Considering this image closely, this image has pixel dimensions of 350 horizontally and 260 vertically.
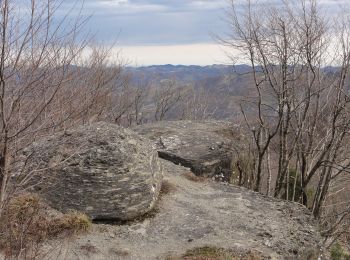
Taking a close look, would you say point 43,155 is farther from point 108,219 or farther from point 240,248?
point 240,248

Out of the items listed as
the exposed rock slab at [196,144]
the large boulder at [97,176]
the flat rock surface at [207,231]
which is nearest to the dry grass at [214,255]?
the flat rock surface at [207,231]

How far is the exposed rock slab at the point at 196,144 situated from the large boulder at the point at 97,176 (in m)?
5.63

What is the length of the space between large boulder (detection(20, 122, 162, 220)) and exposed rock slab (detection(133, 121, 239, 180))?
5.63 m

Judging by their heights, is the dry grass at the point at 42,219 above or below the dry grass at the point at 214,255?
above

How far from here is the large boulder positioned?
1007cm

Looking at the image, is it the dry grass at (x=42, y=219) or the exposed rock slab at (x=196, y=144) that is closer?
the dry grass at (x=42, y=219)

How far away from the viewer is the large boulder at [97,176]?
10.1 meters

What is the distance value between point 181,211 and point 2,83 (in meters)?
6.98

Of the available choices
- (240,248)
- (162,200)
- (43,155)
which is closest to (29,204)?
(43,155)

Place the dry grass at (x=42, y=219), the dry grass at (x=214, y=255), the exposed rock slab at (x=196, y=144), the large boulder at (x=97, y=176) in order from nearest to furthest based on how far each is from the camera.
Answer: the dry grass at (x=42, y=219) < the dry grass at (x=214, y=255) < the large boulder at (x=97, y=176) < the exposed rock slab at (x=196, y=144)

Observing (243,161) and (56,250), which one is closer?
(56,250)

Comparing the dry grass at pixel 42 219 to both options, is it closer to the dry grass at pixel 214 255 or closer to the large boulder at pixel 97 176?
the large boulder at pixel 97 176

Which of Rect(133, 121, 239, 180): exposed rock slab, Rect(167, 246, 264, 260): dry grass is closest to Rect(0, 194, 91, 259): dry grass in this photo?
Rect(167, 246, 264, 260): dry grass

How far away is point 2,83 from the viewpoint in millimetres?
5086
